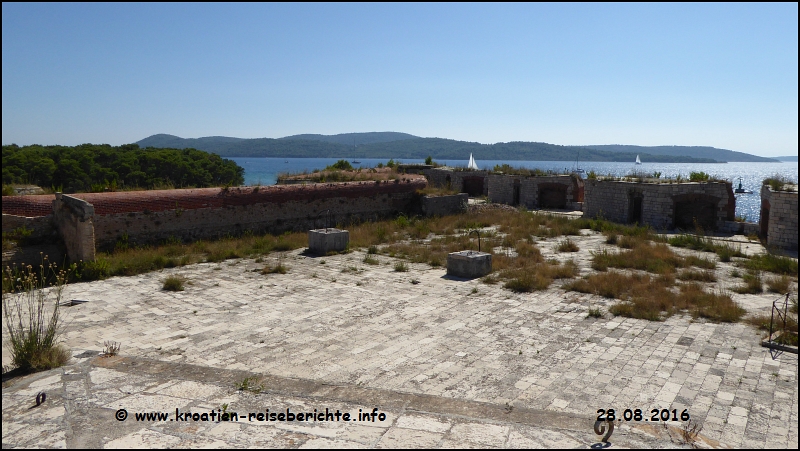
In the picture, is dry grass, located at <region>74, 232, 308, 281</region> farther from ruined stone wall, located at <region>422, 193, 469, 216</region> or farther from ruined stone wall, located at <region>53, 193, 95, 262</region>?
ruined stone wall, located at <region>422, 193, 469, 216</region>

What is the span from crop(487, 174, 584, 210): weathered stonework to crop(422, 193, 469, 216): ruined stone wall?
4415 millimetres

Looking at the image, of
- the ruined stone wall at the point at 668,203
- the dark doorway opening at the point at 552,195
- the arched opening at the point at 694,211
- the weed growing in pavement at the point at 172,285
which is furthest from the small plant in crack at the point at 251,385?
the dark doorway opening at the point at 552,195

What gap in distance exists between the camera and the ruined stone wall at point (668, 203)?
18.7 m

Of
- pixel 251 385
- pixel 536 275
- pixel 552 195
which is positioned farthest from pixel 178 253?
pixel 552 195

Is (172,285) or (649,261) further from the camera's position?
(649,261)

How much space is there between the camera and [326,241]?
47.6 ft

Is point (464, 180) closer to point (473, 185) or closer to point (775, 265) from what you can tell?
point (473, 185)

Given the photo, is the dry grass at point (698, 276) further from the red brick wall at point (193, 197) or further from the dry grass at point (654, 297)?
the red brick wall at point (193, 197)

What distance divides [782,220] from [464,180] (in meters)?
17.3

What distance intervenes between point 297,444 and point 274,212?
13416 mm

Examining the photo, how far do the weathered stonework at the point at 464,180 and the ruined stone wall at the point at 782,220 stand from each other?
51.4 ft

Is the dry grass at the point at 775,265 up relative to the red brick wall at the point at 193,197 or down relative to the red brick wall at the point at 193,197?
down

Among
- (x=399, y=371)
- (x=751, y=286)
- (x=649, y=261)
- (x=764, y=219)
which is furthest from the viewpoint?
(x=764, y=219)

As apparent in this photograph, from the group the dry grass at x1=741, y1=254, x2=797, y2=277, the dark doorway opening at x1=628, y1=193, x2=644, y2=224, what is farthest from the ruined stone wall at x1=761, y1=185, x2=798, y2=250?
the dark doorway opening at x1=628, y1=193, x2=644, y2=224
